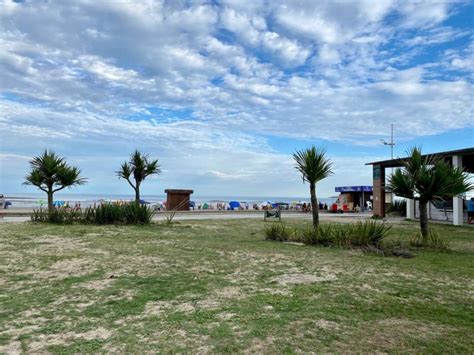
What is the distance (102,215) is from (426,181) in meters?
10.8

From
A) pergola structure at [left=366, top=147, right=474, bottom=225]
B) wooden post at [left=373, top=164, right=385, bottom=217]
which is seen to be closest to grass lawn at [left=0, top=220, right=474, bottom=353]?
pergola structure at [left=366, top=147, right=474, bottom=225]

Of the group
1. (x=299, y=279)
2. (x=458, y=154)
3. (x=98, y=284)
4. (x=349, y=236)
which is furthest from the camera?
(x=458, y=154)

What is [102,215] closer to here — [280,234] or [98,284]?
[280,234]

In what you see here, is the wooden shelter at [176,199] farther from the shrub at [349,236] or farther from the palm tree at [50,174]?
the shrub at [349,236]

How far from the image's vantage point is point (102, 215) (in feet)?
47.4

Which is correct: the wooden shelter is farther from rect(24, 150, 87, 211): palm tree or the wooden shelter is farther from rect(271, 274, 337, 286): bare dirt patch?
rect(271, 274, 337, 286): bare dirt patch

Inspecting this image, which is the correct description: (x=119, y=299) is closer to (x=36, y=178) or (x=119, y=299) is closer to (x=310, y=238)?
(x=310, y=238)

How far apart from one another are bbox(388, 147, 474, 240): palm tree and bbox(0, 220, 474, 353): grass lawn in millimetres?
2411

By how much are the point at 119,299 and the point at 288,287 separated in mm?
2033

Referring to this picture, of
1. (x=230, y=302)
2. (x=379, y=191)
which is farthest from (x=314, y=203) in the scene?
(x=379, y=191)

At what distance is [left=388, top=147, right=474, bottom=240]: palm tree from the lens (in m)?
9.60

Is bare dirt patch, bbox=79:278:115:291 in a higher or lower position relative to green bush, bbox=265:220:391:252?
lower

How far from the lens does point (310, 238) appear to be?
956cm

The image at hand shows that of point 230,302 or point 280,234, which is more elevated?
point 280,234
